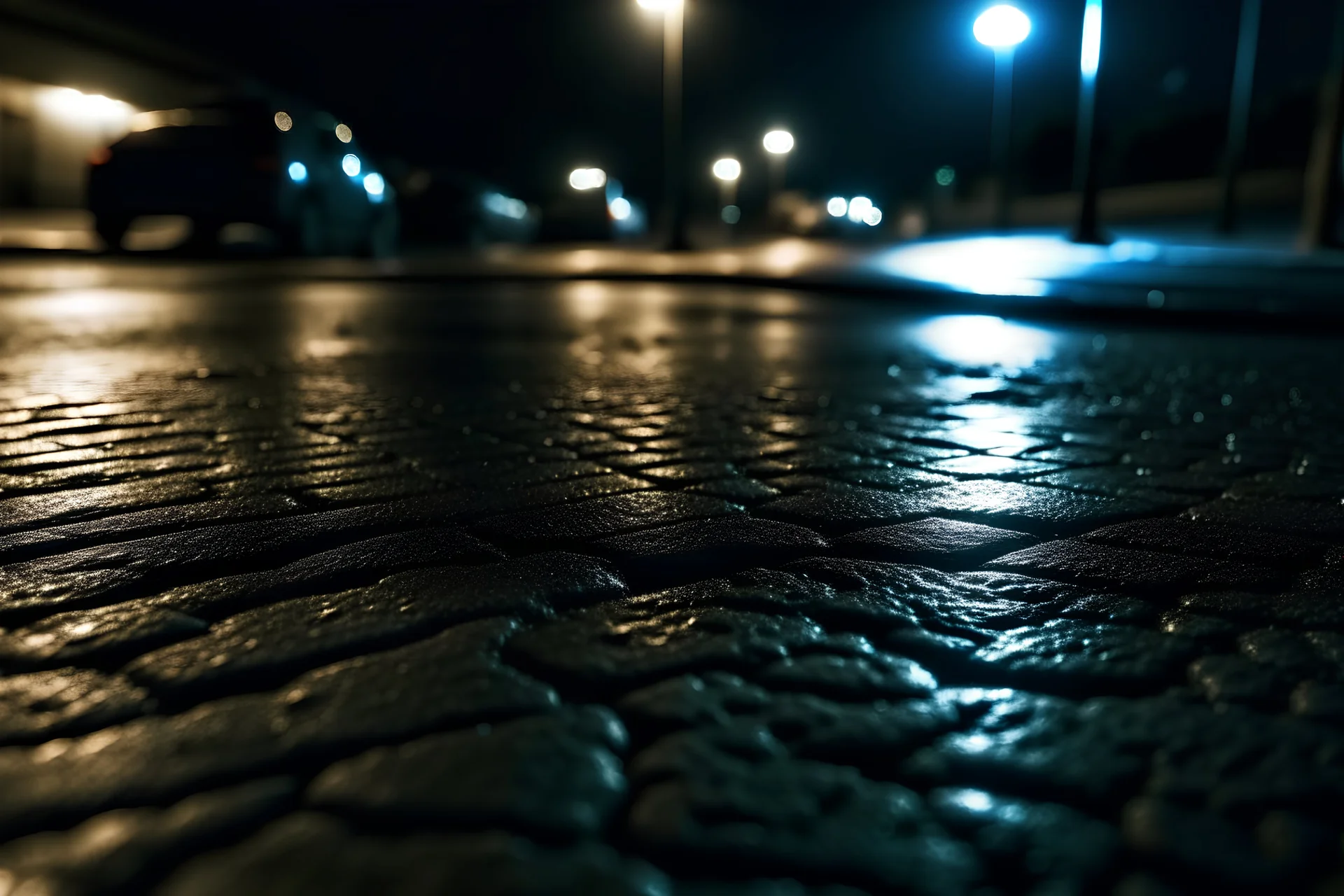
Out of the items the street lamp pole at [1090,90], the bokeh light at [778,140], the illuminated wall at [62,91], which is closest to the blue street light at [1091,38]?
the street lamp pole at [1090,90]

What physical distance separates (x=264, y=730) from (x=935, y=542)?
1.63 m

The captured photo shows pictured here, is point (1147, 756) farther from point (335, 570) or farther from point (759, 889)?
point (335, 570)

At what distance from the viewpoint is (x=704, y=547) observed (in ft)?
8.99

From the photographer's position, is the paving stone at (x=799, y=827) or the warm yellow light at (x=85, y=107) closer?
the paving stone at (x=799, y=827)

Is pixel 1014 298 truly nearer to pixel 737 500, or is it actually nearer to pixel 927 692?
pixel 737 500

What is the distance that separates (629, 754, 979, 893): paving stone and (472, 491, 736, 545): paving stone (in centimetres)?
124

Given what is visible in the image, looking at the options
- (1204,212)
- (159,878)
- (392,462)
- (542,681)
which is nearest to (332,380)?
(392,462)

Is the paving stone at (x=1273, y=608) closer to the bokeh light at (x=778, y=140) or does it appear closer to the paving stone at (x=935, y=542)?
the paving stone at (x=935, y=542)

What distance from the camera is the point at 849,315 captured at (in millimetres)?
9648

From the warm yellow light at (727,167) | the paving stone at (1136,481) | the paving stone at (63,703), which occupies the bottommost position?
the paving stone at (1136,481)

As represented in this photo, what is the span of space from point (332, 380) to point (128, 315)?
3582mm

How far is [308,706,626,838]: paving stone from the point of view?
150 cm

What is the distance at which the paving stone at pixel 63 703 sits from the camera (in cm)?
174

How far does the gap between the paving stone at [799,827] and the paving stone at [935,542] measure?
111 cm
